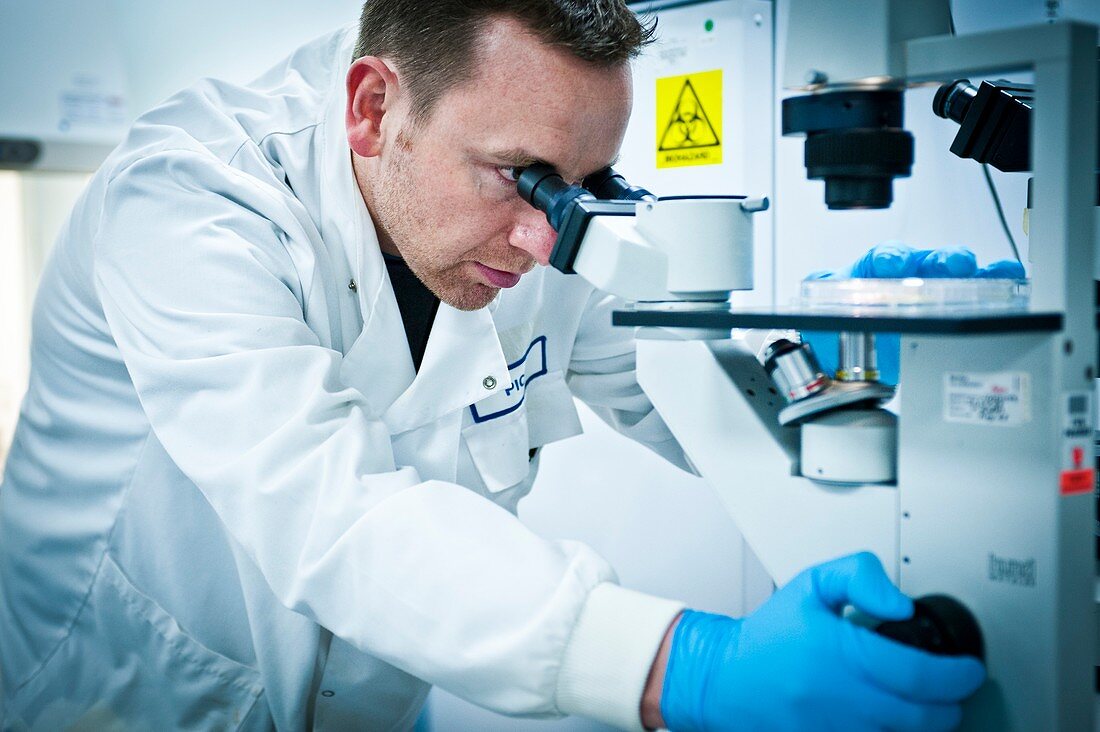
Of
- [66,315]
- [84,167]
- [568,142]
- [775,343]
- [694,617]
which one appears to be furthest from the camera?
[84,167]

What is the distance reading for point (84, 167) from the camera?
9.25 ft

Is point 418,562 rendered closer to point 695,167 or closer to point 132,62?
point 695,167

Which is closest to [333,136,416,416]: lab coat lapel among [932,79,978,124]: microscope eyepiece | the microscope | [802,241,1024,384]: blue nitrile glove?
the microscope

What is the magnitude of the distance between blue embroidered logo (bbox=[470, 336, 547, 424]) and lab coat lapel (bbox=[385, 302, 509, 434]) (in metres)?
0.04

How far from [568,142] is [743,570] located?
1114 mm

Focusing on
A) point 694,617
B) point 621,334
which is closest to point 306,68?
point 621,334

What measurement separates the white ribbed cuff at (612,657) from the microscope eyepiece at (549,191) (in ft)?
1.16

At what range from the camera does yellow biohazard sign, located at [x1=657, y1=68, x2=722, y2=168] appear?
73.9 inches

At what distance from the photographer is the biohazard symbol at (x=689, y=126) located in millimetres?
1890

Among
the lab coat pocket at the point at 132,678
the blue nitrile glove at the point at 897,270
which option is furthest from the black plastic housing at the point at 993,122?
the lab coat pocket at the point at 132,678

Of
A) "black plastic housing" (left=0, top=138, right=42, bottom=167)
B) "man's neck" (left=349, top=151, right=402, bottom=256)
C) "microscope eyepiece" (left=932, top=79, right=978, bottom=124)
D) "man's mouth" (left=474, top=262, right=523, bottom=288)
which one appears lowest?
"man's mouth" (left=474, top=262, right=523, bottom=288)

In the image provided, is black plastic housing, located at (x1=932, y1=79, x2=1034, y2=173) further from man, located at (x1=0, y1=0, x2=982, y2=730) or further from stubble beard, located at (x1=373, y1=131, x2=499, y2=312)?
stubble beard, located at (x1=373, y1=131, x2=499, y2=312)

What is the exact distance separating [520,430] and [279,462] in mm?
534

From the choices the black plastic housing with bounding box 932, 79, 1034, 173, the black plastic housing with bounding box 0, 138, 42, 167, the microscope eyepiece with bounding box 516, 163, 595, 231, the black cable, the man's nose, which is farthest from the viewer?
the black plastic housing with bounding box 0, 138, 42, 167
